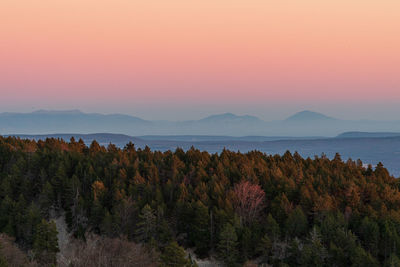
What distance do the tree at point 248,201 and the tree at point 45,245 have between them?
3609 centimetres

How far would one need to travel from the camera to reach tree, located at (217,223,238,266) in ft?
233

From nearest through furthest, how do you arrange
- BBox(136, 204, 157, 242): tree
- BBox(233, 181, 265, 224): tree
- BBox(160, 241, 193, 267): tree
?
BBox(160, 241, 193, 267): tree < BBox(136, 204, 157, 242): tree < BBox(233, 181, 265, 224): tree

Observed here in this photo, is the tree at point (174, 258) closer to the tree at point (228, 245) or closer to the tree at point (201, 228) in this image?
the tree at point (228, 245)

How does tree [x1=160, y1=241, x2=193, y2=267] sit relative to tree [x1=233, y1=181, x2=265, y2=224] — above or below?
below

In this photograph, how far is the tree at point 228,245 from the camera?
71000 millimetres

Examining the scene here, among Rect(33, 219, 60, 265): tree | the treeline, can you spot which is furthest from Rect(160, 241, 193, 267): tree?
Rect(33, 219, 60, 265): tree

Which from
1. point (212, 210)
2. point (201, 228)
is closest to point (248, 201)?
point (212, 210)

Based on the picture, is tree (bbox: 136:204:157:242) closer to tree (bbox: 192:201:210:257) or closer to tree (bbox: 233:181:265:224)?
tree (bbox: 192:201:210:257)

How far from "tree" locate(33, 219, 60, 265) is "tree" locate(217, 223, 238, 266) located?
29.3 metres

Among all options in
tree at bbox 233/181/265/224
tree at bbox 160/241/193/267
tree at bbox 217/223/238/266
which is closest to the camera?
tree at bbox 160/241/193/267

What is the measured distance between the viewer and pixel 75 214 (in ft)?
299

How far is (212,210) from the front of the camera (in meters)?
82.8

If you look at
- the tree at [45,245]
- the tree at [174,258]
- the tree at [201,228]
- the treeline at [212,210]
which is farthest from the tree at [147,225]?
the tree at [174,258]

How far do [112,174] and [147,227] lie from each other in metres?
29.1
